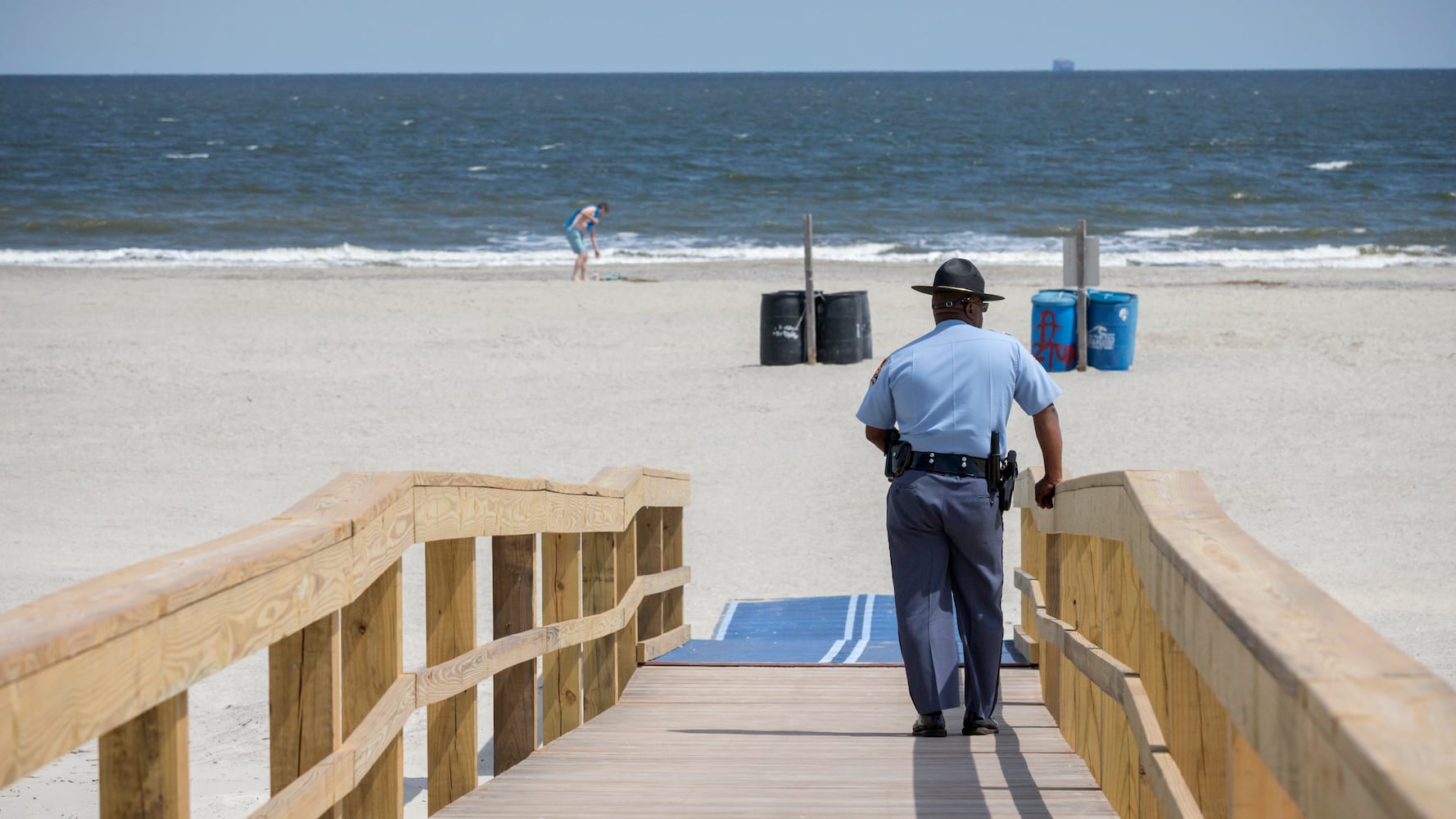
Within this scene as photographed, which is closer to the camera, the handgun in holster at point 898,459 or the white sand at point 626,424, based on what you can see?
the handgun in holster at point 898,459

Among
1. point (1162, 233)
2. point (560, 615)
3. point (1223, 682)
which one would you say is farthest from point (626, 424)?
point (1162, 233)

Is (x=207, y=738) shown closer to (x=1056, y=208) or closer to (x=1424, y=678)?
(x=1424, y=678)

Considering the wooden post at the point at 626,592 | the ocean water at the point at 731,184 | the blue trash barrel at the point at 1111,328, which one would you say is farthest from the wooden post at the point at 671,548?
the ocean water at the point at 731,184

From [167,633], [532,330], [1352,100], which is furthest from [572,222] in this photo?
[1352,100]

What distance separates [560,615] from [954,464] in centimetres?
133

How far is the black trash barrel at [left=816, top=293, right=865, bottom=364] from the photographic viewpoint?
16.4 meters

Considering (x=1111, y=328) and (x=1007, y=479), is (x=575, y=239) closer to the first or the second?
(x=1111, y=328)

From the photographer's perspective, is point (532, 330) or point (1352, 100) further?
point (1352, 100)

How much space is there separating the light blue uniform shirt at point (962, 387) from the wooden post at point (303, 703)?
8.20ft

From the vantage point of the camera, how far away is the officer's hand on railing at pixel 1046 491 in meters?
4.85

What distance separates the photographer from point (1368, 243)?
3591 cm

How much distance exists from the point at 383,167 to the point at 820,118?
40.2 metres

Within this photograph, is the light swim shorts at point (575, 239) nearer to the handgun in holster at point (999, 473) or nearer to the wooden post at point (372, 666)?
the handgun in holster at point (999, 473)

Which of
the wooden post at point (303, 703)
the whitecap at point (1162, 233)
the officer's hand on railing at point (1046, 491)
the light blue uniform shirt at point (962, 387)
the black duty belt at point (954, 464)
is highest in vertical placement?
the whitecap at point (1162, 233)
